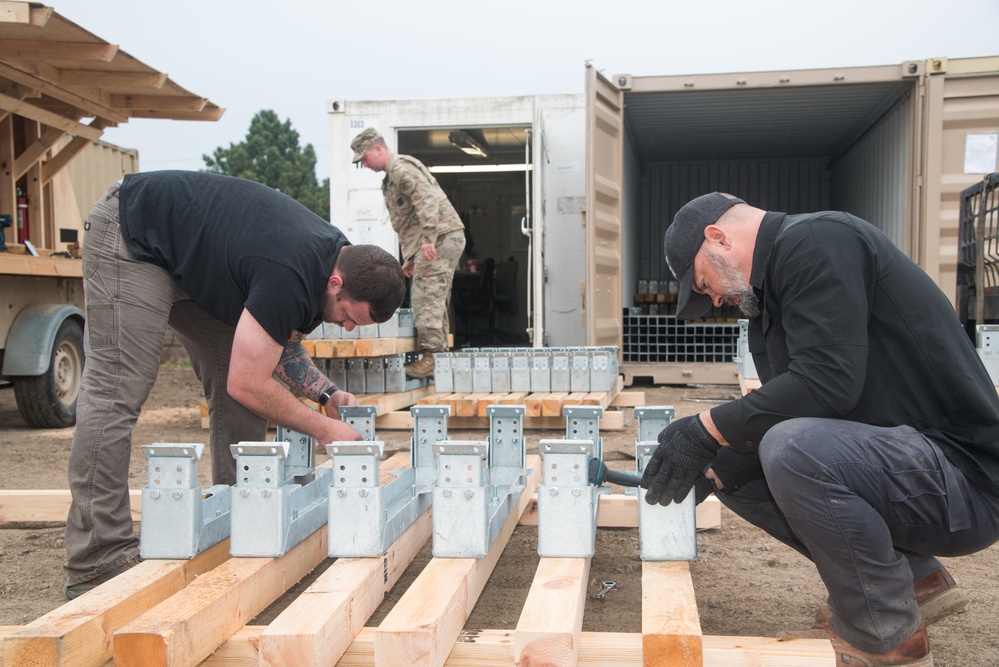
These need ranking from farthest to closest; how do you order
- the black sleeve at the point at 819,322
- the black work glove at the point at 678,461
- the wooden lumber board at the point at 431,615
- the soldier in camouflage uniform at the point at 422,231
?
1. the soldier in camouflage uniform at the point at 422,231
2. the black work glove at the point at 678,461
3. the black sleeve at the point at 819,322
4. the wooden lumber board at the point at 431,615

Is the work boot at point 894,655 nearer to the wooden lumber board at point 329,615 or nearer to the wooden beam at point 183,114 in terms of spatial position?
the wooden lumber board at point 329,615

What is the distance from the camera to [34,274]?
6.54 metres

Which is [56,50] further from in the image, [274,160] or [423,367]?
[274,160]

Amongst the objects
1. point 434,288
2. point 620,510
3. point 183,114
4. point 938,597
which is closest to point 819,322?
point 938,597

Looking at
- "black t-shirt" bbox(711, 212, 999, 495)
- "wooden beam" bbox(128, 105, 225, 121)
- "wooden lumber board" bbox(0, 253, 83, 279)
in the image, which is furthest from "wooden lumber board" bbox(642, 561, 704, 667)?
"wooden beam" bbox(128, 105, 225, 121)

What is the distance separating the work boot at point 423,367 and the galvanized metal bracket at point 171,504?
496cm

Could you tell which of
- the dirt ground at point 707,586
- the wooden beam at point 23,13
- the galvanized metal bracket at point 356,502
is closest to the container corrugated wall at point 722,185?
the wooden beam at point 23,13

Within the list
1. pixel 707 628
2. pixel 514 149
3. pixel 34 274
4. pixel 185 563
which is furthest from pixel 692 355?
pixel 185 563

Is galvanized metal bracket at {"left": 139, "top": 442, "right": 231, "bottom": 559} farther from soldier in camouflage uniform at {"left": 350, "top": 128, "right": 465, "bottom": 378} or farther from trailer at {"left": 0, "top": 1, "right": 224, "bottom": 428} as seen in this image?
soldier in camouflage uniform at {"left": 350, "top": 128, "right": 465, "bottom": 378}

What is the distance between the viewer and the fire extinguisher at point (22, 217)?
9.12 m

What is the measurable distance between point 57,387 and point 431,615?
20.7 ft

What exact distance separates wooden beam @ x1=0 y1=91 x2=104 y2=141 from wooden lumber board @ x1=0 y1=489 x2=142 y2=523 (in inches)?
206

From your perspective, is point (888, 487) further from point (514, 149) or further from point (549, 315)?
point (514, 149)

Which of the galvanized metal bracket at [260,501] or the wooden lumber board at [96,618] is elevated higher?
the galvanized metal bracket at [260,501]
